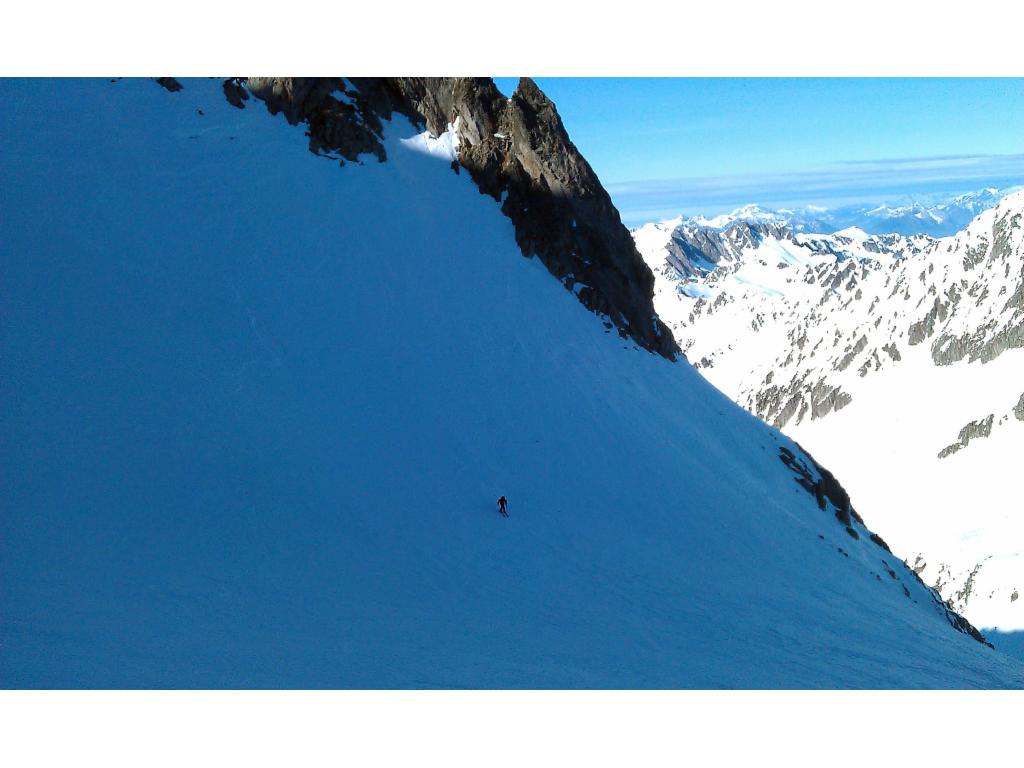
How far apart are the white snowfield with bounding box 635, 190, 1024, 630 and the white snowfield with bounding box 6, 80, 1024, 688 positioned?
52.9m

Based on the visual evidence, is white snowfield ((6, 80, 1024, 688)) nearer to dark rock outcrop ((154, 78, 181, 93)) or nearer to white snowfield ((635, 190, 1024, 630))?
dark rock outcrop ((154, 78, 181, 93))

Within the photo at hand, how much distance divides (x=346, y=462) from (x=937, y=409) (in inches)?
5647

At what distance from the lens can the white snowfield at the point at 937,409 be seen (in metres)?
81.3

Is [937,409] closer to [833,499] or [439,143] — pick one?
[833,499]

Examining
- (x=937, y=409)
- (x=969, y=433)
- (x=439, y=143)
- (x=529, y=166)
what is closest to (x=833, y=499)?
(x=529, y=166)

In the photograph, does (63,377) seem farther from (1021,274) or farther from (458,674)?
(1021,274)

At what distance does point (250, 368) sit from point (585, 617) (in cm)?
1383

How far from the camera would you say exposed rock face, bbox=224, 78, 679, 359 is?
36.8 meters

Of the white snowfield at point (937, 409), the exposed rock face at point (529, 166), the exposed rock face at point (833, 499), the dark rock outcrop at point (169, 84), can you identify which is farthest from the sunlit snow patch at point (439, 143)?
the white snowfield at point (937, 409)

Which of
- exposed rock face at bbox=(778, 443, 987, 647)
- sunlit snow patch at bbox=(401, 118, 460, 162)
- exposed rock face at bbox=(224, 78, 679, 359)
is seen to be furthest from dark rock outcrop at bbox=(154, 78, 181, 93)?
exposed rock face at bbox=(778, 443, 987, 647)

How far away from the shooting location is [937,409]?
134750 mm

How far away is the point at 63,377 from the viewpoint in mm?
20391

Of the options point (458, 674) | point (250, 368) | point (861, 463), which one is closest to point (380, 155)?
point (250, 368)

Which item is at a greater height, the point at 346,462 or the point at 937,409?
the point at 937,409
